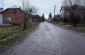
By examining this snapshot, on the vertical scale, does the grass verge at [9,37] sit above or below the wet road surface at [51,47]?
below

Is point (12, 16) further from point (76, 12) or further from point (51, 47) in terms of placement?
point (51, 47)

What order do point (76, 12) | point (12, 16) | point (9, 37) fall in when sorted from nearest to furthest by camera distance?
point (9, 37) → point (76, 12) → point (12, 16)

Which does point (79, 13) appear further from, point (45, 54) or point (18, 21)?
point (45, 54)

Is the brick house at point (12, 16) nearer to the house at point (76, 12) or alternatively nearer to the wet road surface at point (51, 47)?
the house at point (76, 12)

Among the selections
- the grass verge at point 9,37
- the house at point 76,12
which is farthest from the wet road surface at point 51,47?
the house at point 76,12

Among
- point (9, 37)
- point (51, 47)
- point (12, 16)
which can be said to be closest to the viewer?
point (51, 47)

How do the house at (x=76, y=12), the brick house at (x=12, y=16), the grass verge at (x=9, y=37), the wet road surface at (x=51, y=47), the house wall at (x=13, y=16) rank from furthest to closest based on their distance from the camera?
the house wall at (x=13, y=16) < the brick house at (x=12, y=16) < the house at (x=76, y=12) < the grass verge at (x=9, y=37) < the wet road surface at (x=51, y=47)

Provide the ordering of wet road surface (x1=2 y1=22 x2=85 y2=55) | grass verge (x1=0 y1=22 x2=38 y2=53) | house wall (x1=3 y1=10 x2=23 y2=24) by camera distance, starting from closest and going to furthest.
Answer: wet road surface (x1=2 y1=22 x2=85 y2=55)
grass verge (x1=0 y1=22 x2=38 y2=53)
house wall (x1=3 y1=10 x2=23 y2=24)

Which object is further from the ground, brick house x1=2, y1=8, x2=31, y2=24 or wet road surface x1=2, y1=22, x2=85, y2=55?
brick house x1=2, y1=8, x2=31, y2=24

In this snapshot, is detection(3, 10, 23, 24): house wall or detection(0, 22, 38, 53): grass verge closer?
detection(0, 22, 38, 53): grass verge

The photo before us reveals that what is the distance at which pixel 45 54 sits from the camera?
9.43 m

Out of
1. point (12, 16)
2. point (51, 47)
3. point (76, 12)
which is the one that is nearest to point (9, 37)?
point (51, 47)

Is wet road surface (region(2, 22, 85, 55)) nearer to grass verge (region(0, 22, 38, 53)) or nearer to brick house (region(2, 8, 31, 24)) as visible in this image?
grass verge (region(0, 22, 38, 53))

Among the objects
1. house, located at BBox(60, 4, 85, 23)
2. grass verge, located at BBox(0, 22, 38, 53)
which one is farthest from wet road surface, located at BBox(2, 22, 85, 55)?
house, located at BBox(60, 4, 85, 23)
